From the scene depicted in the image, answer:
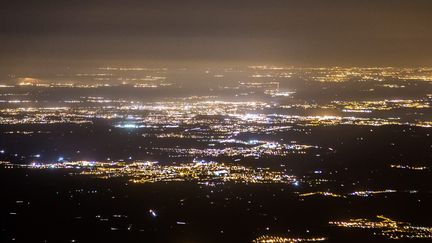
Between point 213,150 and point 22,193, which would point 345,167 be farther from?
point 22,193

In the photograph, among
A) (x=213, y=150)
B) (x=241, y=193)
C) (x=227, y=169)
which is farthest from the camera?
(x=213, y=150)

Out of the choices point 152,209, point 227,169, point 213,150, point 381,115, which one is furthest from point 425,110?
point 152,209

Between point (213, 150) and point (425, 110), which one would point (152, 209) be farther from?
point (425, 110)

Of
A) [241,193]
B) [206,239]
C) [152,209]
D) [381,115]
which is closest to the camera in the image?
[206,239]

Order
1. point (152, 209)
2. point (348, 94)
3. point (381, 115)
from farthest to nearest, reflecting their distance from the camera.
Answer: point (348, 94) → point (381, 115) → point (152, 209)

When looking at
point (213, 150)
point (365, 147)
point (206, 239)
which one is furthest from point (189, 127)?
point (206, 239)

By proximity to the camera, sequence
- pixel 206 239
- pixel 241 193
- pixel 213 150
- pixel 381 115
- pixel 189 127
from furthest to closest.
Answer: pixel 381 115, pixel 189 127, pixel 213 150, pixel 241 193, pixel 206 239

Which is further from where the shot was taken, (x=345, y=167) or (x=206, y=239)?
(x=345, y=167)

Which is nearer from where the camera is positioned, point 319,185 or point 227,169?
point 319,185

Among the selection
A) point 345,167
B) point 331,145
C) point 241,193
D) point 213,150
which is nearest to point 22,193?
point 241,193

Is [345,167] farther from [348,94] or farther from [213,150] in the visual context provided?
[348,94]
